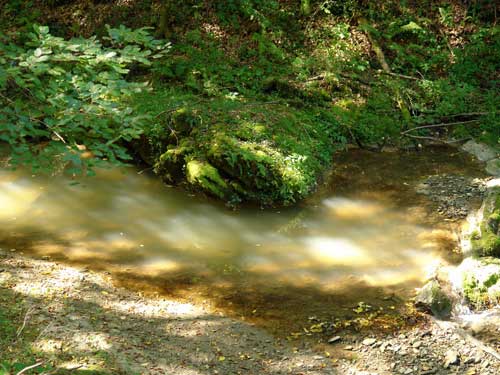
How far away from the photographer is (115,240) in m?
7.61

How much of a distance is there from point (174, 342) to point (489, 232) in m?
4.51

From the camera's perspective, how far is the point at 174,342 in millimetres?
5461

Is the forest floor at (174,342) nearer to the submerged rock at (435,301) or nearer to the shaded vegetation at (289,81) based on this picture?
the submerged rock at (435,301)

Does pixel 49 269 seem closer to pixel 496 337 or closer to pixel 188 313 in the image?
pixel 188 313

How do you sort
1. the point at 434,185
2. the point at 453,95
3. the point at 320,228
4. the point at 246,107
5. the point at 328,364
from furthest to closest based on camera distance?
the point at 453,95 → the point at 246,107 → the point at 434,185 → the point at 320,228 → the point at 328,364

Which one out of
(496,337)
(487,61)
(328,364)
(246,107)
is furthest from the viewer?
(487,61)

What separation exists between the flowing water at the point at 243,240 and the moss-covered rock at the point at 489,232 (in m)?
0.48

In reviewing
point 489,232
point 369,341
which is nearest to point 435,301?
point 369,341

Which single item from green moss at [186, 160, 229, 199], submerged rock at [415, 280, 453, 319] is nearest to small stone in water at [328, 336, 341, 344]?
submerged rock at [415, 280, 453, 319]

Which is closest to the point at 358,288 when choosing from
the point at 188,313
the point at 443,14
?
the point at 188,313

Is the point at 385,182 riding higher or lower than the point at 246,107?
lower

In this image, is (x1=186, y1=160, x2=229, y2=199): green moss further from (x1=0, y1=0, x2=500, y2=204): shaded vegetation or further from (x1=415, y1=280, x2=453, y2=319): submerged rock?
(x1=415, y1=280, x2=453, y2=319): submerged rock

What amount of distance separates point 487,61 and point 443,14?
73.4 inches

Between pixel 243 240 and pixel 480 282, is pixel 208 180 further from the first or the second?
pixel 480 282
